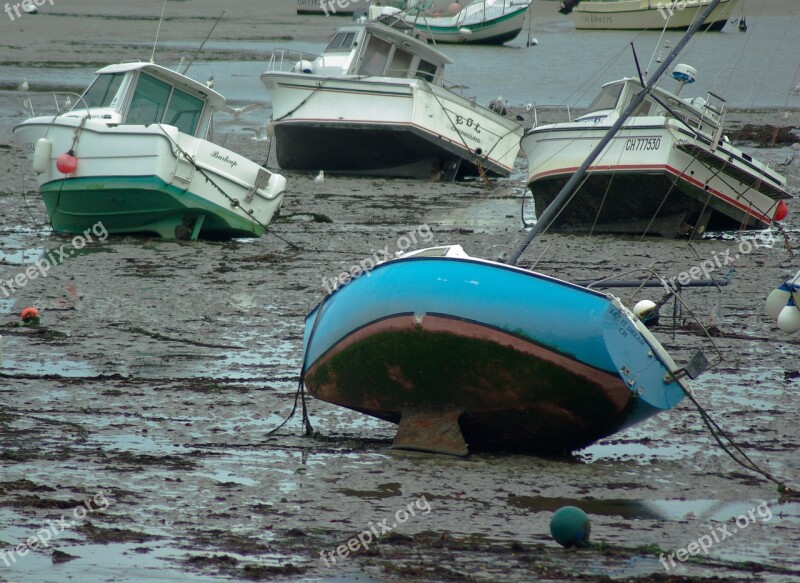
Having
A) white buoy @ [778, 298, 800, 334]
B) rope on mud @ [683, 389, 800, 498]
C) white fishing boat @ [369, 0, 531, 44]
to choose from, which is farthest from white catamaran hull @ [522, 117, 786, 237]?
white fishing boat @ [369, 0, 531, 44]

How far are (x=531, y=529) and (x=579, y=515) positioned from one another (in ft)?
1.40

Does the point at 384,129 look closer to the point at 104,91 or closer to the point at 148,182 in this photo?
the point at 104,91

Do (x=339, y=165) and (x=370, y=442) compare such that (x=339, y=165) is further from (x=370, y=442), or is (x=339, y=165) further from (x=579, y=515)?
(x=579, y=515)

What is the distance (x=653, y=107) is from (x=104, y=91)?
6578 mm

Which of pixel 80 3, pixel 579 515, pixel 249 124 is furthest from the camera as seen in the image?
pixel 80 3

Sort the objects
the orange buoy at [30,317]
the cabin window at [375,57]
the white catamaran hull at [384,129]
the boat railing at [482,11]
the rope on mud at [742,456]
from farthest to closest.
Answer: the boat railing at [482,11]
the cabin window at [375,57]
the white catamaran hull at [384,129]
the orange buoy at [30,317]
the rope on mud at [742,456]

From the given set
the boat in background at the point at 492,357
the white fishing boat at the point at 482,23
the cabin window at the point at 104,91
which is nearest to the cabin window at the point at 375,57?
the cabin window at the point at 104,91

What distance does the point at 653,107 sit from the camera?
49.8ft

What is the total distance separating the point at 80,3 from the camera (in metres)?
56.7

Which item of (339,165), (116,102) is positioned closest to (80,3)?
(339,165)

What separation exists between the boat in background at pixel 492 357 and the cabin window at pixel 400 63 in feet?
43.4

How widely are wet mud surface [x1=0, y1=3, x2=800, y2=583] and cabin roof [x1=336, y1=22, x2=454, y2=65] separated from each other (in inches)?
326

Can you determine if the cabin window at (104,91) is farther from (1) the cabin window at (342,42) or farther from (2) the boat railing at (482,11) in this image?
(2) the boat railing at (482,11)

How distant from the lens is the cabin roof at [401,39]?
20031 millimetres
